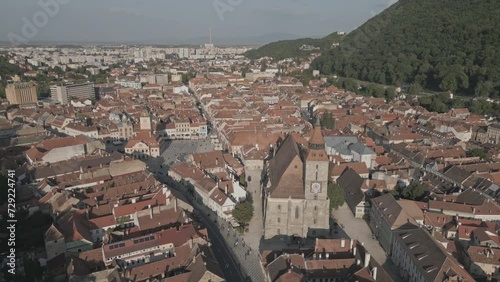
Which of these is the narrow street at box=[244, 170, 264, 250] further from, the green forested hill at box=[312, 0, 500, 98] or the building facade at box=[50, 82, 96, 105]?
the building facade at box=[50, 82, 96, 105]

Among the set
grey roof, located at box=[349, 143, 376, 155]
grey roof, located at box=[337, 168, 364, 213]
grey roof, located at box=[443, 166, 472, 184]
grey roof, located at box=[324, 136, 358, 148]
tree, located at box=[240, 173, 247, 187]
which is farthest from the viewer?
grey roof, located at box=[324, 136, 358, 148]

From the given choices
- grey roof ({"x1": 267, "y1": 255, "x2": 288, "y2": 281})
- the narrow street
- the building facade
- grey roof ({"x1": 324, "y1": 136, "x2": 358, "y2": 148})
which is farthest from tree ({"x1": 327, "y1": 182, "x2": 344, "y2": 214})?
the building facade

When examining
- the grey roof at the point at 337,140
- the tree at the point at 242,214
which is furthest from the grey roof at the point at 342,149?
the tree at the point at 242,214

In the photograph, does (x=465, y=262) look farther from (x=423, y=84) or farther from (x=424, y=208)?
(x=423, y=84)

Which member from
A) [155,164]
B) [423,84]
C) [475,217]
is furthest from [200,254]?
[423,84]

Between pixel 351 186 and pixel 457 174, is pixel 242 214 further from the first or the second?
pixel 457 174
